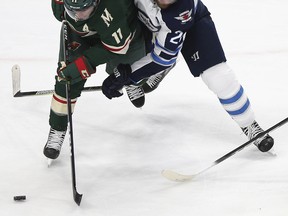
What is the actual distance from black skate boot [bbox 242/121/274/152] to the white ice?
0.04 metres

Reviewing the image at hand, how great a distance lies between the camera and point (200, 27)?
245 cm

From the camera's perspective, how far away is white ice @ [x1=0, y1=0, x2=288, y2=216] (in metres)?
2.20

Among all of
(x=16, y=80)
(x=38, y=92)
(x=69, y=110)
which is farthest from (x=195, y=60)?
(x=16, y=80)

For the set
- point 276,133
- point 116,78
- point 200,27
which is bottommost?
point 276,133

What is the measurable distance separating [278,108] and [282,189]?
2.64 feet

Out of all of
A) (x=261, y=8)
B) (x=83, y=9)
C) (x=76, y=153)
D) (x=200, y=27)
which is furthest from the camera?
(x=261, y=8)

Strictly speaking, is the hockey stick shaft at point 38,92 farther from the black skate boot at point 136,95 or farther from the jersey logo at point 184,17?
the jersey logo at point 184,17

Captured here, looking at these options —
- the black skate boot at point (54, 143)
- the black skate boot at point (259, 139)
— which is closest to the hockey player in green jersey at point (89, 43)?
the black skate boot at point (54, 143)

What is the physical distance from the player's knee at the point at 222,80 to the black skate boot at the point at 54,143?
2.01 feet

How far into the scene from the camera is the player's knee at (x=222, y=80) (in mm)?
2436

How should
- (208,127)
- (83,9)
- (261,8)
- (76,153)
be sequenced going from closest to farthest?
(83,9) → (76,153) → (208,127) → (261,8)

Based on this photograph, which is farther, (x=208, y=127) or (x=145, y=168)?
(x=208, y=127)

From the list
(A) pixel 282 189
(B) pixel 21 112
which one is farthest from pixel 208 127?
(B) pixel 21 112

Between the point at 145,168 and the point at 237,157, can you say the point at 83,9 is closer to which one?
the point at 145,168
